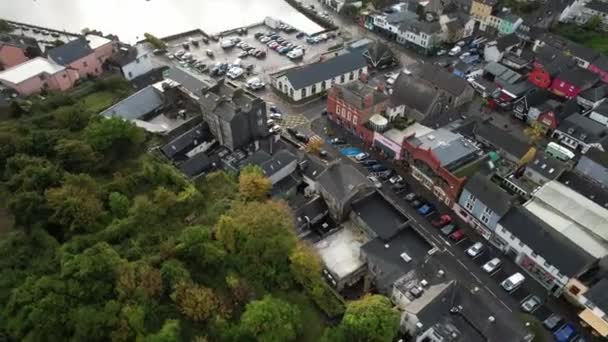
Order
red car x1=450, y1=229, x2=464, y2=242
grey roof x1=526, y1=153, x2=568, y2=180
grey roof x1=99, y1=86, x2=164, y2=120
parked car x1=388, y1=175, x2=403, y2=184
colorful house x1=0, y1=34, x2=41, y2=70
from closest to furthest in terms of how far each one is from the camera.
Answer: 1. red car x1=450, y1=229, x2=464, y2=242
2. grey roof x1=526, y1=153, x2=568, y2=180
3. parked car x1=388, y1=175, x2=403, y2=184
4. grey roof x1=99, y1=86, x2=164, y2=120
5. colorful house x1=0, y1=34, x2=41, y2=70

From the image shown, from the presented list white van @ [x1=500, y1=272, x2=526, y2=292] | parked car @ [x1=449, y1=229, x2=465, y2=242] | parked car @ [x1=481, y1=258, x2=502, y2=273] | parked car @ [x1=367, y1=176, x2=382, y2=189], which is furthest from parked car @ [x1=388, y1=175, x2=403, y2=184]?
white van @ [x1=500, y1=272, x2=526, y2=292]

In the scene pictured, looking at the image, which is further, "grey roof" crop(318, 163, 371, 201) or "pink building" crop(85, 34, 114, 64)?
"pink building" crop(85, 34, 114, 64)

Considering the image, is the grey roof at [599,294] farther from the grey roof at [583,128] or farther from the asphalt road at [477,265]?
the grey roof at [583,128]

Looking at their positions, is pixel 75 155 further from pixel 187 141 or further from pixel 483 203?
pixel 483 203

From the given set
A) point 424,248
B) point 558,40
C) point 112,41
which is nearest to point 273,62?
point 112,41

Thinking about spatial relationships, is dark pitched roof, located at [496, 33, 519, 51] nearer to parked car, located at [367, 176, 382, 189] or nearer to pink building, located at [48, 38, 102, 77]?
parked car, located at [367, 176, 382, 189]

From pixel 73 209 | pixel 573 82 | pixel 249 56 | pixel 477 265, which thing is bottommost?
pixel 477 265

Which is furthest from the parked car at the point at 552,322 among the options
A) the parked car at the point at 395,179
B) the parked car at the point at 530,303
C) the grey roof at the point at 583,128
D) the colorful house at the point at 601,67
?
the colorful house at the point at 601,67

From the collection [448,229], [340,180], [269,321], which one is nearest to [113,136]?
[340,180]
